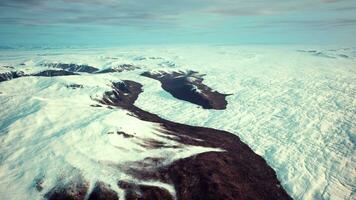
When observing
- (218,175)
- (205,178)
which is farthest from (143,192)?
(218,175)

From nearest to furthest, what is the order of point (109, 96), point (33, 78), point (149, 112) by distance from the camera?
point (149, 112) → point (109, 96) → point (33, 78)

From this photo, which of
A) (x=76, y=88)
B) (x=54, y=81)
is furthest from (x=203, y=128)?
(x=54, y=81)

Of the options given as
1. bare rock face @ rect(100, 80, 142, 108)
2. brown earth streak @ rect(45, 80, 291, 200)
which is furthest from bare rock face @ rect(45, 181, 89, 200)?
bare rock face @ rect(100, 80, 142, 108)

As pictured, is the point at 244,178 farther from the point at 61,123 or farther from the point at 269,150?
the point at 61,123

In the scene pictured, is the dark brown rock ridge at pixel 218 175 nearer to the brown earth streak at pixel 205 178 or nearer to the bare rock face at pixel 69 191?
the brown earth streak at pixel 205 178

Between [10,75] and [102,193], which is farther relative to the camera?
[10,75]

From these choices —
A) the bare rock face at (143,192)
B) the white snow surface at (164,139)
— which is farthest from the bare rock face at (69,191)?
the bare rock face at (143,192)

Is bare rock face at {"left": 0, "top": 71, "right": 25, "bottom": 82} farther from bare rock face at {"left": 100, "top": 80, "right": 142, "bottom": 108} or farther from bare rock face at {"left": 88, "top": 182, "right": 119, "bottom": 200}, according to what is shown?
bare rock face at {"left": 88, "top": 182, "right": 119, "bottom": 200}

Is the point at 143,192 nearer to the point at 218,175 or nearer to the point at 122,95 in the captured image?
the point at 218,175
